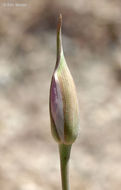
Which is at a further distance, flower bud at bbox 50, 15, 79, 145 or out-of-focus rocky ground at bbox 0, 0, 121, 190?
out-of-focus rocky ground at bbox 0, 0, 121, 190

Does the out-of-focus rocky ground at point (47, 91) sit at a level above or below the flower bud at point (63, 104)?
below

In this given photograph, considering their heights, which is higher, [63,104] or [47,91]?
[63,104]

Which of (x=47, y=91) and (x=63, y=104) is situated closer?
(x=63, y=104)

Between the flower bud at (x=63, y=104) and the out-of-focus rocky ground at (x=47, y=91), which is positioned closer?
the flower bud at (x=63, y=104)

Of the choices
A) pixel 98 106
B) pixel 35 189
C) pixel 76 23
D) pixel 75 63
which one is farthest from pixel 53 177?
pixel 76 23

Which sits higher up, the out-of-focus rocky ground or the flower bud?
the flower bud
